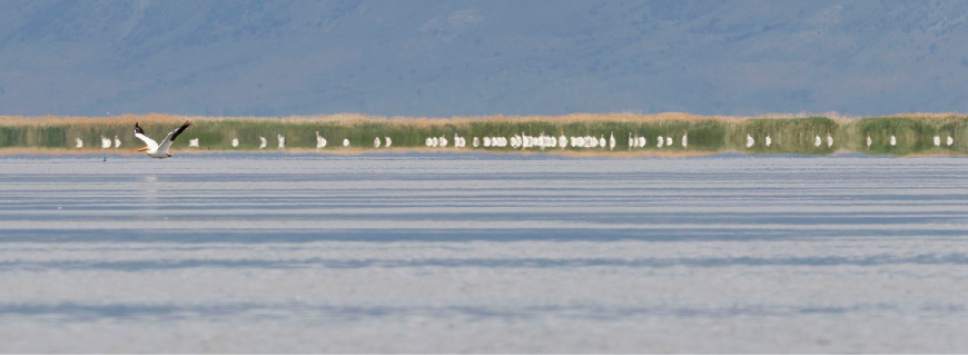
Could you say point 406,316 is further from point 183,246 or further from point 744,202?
point 744,202

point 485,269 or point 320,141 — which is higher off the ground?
point 485,269

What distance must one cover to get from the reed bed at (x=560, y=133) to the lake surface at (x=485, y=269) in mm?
49288

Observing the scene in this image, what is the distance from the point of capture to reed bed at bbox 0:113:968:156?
9856 cm

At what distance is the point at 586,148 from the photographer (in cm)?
10369

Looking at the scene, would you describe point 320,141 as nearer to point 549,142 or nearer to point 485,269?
point 549,142

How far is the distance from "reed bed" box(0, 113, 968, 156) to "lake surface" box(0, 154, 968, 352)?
49.3 m

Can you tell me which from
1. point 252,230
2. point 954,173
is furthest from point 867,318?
point 954,173

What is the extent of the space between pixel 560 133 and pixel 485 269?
79.5 metres

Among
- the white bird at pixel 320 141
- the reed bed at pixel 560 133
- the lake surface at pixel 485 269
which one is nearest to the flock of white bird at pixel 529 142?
the white bird at pixel 320 141

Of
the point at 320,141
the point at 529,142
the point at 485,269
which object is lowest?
the point at 529,142

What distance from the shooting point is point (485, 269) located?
86.5 ft

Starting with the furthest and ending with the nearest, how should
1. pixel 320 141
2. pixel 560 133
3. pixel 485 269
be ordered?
pixel 320 141
pixel 560 133
pixel 485 269

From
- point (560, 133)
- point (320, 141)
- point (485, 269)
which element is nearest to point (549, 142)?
point (560, 133)

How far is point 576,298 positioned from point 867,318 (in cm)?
295
